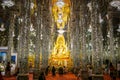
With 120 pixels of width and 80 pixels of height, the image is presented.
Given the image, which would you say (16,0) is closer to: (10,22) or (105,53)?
(10,22)

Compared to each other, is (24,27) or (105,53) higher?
(24,27)

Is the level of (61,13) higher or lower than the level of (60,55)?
higher

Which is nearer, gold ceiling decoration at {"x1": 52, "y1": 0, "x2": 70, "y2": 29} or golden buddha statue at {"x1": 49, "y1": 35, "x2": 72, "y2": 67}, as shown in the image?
golden buddha statue at {"x1": 49, "y1": 35, "x2": 72, "y2": 67}

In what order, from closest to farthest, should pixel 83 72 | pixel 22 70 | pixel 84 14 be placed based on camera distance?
pixel 22 70, pixel 83 72, pixel 84 14

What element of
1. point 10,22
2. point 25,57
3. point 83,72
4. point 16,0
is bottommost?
point 83,72

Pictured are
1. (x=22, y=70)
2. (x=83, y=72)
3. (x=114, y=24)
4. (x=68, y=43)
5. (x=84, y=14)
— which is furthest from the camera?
(x=68, y=43)

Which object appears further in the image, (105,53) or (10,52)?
(105,53)

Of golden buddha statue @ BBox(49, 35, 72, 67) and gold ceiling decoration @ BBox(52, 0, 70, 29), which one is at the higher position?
gold ceiling decoration @ BBox(52, 0, 70, 29)

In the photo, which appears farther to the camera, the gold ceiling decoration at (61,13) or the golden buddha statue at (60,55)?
the gold ceiling decoration at (61,13)

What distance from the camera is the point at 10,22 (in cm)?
2641

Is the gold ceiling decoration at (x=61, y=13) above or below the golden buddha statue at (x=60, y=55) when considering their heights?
above

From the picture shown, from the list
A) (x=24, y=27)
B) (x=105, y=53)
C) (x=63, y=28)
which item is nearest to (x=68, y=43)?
(x=63, y=28)

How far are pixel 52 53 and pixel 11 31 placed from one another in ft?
29.5

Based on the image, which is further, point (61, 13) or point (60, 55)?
point (61, 13)
